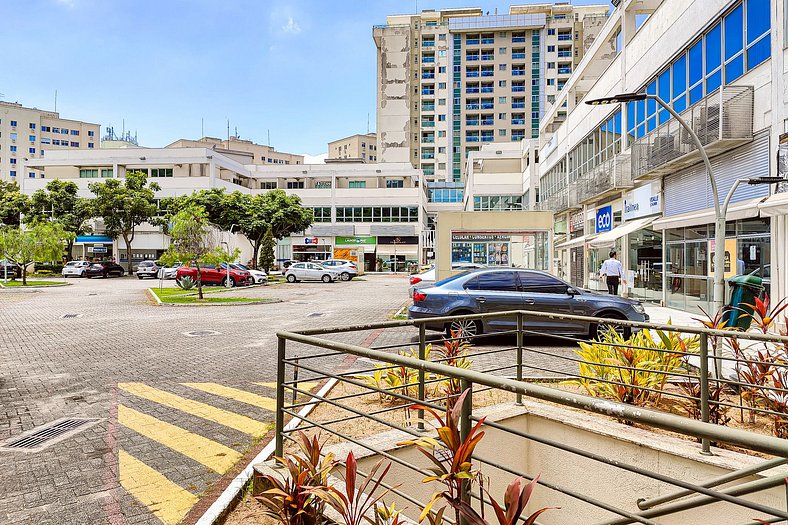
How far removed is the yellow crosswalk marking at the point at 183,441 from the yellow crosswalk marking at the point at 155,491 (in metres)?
0.42

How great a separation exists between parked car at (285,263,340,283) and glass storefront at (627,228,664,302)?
75.0 feet

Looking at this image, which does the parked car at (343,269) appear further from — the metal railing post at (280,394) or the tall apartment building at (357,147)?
the tall apartment building at (357,147)

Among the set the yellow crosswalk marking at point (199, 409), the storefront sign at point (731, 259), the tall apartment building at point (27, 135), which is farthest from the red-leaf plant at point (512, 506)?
the tall apartment building at point (27, 135)

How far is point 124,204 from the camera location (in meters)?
50.2

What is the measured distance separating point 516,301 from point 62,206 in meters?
53.1

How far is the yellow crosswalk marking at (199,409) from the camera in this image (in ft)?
19.7

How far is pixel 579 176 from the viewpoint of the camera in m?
30.2

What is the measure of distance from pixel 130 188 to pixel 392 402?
52.6 meters

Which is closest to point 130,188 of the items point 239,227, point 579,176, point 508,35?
point 239,227

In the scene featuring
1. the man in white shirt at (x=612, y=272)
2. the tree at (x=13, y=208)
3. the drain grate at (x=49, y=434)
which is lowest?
the drain grate at (x=49, y=434)

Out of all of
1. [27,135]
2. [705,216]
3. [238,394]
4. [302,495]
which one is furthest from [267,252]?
[27,135]

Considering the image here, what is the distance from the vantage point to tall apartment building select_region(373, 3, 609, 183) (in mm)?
85262

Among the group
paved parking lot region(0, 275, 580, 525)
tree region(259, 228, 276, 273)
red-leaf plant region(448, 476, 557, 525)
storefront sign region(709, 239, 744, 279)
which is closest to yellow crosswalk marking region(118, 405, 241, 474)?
paved parking lot region(0, 275, 580, 525)

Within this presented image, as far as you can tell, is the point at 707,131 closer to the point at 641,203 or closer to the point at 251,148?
the point at 641,203
